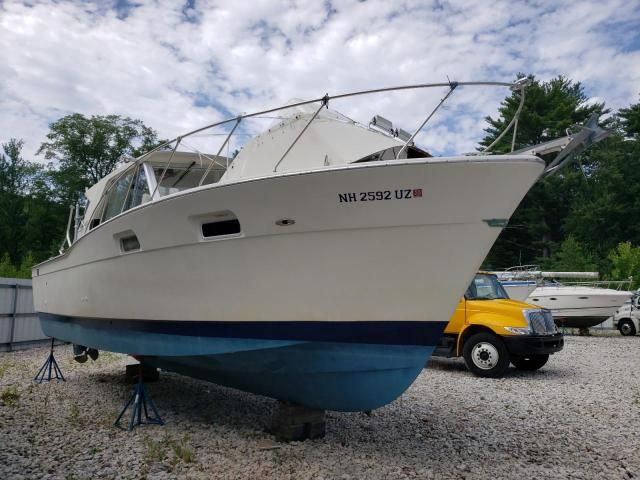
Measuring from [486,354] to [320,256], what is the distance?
570 cm

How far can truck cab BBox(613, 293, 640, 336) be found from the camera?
57.0ft

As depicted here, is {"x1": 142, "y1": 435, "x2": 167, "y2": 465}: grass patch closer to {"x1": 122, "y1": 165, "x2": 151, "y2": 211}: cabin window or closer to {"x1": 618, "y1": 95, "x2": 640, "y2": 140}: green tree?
{"x1": 122, "y1": 165, "x2": 151, "y2": 211}: cabin window

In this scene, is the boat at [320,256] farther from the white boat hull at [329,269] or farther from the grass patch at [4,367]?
the grass patch at [4,367]

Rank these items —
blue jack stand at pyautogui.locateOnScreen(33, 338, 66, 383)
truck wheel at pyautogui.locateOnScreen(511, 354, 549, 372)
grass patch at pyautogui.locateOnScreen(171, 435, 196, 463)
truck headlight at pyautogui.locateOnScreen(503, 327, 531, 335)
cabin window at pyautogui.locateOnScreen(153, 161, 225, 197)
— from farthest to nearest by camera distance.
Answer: truck wheel at pyautogui.locateOnScreen(511, 354, 549, 372), truck headlight at pyautogui.locateOnScreen(503, 327, 531, 335), blue jack stand at pyautogui.locateOnScreen(33, 338, 66, 383), cabin window at pyautogui.locateOnScreen(153, 161, 225, 197), grass patch at pyautogui.locateOnScreen(171, 435, 196, 463)

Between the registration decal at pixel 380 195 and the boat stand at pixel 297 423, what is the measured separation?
2077 millimetres

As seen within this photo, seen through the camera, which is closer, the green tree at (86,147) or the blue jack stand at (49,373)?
the blue jack stand at (49,373)

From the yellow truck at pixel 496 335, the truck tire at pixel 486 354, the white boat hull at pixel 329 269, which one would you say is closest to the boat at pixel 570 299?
the yellow truck at pixel 496 335

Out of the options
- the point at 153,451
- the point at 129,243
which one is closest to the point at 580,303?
the point at 129,243

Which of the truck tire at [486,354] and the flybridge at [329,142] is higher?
the flybridge at [329,142]

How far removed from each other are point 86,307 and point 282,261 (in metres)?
3.64

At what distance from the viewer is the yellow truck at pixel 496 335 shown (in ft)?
26.5

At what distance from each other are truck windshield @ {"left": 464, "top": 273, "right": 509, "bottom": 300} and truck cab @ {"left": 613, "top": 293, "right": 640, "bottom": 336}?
1113 cm

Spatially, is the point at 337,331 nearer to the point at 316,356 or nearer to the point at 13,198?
the point at 316,356

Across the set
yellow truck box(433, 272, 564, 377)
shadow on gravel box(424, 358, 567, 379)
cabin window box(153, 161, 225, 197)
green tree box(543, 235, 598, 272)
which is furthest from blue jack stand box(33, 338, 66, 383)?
green tree box(543, 235, 598, 272)
